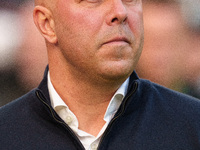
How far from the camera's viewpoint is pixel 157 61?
4547 millimetres

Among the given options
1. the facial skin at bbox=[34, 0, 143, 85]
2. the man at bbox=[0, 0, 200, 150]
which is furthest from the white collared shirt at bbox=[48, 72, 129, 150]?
the facial skin at bbox=[34, 0, 143, 85]

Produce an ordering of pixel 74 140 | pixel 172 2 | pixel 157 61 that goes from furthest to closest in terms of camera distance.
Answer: pixel 172 2
pixel 157 61
pixel 74 140

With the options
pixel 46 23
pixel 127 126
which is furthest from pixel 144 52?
pixel 127 126

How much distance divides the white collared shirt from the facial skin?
0.46ft

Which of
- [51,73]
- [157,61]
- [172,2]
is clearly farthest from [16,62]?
[51,73]

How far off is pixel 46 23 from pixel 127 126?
68cm

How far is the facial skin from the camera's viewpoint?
6.46 ft

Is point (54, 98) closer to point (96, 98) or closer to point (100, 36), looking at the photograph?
point (96, 98)

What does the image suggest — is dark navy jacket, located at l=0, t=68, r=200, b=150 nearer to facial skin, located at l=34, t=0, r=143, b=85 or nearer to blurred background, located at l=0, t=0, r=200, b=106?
facial skin, located at l=34, t=0, r=143, b=85

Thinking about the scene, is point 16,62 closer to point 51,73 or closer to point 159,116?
point 51,73

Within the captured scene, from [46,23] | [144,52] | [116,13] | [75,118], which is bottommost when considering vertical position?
[144,52]

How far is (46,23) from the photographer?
2242mm

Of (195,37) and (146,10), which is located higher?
(146,10)

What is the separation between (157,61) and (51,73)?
2.46 meters
